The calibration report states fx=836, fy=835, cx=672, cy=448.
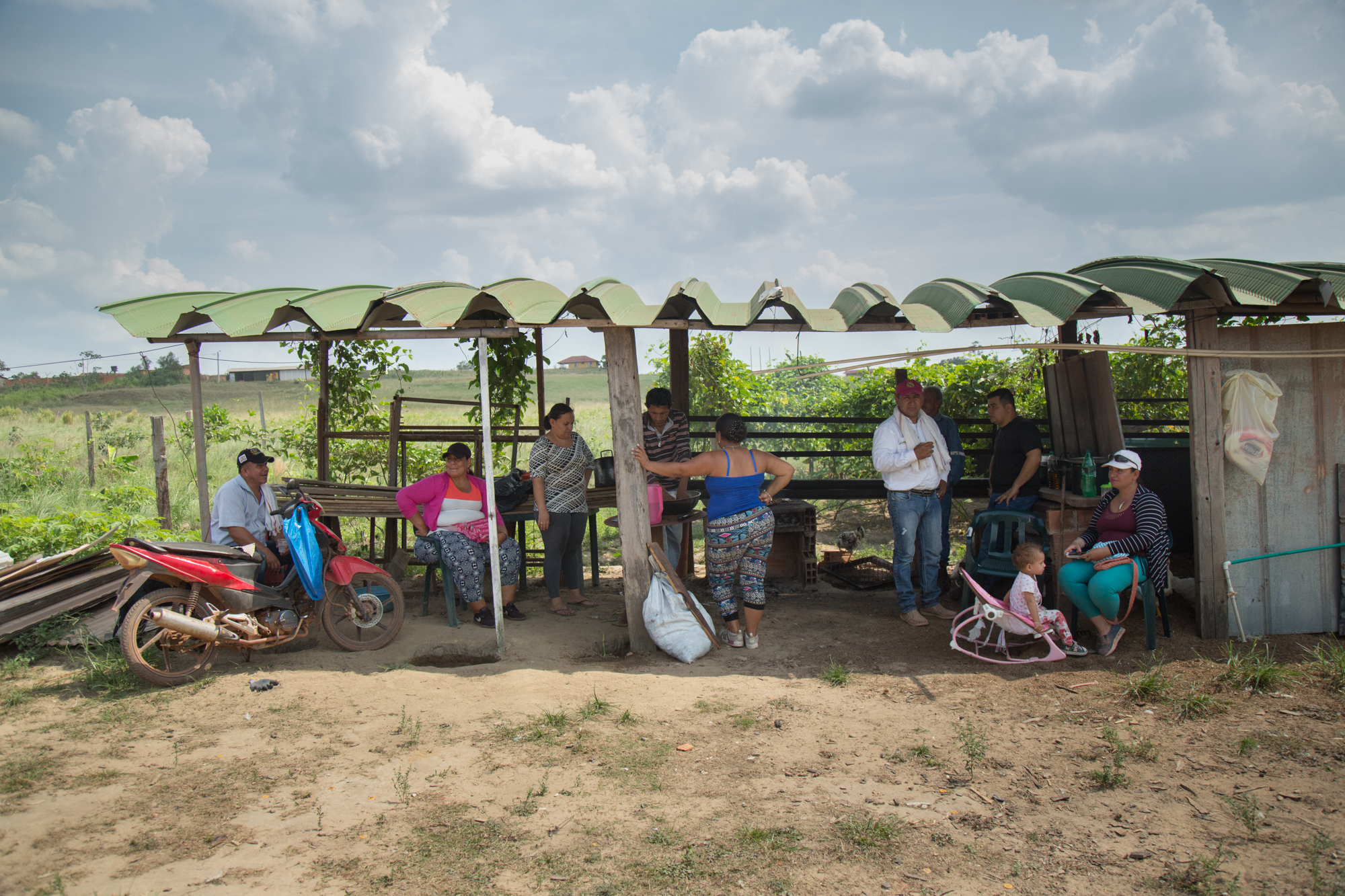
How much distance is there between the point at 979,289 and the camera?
19.5 ft

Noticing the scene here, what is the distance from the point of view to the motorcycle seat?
5.41 meters

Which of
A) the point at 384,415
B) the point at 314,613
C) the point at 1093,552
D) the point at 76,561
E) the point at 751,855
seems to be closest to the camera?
the point at 751,855

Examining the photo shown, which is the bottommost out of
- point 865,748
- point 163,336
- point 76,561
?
point 865,748

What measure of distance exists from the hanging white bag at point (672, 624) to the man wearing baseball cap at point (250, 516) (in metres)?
2.68

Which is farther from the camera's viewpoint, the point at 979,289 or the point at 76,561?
the point at 76,561

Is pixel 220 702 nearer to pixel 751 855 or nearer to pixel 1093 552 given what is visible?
pixel 751 855

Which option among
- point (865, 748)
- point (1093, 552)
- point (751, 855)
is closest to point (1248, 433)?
point (1093, 552)

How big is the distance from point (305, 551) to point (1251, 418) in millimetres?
6651

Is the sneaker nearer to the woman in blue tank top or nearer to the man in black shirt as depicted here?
the man in black shirt

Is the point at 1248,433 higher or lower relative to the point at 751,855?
higher

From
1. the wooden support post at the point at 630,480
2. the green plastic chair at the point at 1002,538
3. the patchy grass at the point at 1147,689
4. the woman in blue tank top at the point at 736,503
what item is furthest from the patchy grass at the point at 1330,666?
the wooden support post at the point at 630,480

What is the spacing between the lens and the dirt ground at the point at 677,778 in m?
3.30

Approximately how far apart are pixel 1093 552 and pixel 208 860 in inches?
210

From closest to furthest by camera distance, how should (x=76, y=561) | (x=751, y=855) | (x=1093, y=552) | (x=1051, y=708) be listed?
1. (x=751, y=855)
2. (x=1051, y=708)
3. (x=1093, y=552)
4. (x=76, y=561)
